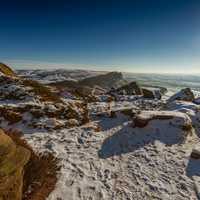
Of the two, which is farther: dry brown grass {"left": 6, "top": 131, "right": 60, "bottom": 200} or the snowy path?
the snowy path

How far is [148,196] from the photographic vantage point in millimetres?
5414

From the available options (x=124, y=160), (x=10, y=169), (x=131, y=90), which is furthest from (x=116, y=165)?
(x=131, y=90)

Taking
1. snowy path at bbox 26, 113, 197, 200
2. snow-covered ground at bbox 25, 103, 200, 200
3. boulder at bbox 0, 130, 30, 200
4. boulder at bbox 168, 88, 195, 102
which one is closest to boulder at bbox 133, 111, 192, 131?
snow-covered ground at bbox 25, 103, 200, 200

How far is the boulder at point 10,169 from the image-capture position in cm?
390

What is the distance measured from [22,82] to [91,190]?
12781 millimetres

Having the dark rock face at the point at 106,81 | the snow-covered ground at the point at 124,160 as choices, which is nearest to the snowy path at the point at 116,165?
the snow-covered ground at the point at 124,160

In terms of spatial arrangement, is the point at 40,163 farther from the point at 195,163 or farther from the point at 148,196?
the point at 195,163

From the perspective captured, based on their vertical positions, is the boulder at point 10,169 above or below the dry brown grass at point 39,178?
above

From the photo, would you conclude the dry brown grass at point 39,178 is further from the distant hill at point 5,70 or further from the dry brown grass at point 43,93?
the distant hill at point 5,70

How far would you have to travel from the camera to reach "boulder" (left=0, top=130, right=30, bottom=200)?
390cm

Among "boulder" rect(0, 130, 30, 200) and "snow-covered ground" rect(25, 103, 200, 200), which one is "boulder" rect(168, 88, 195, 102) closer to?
"snow-covered ground" rect(25, 103, 200, 200)

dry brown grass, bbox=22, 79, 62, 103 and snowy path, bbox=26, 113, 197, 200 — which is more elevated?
dry brown grass, bbox=22, 79, 62, 103

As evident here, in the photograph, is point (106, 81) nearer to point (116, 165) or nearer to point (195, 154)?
point (195, 154)

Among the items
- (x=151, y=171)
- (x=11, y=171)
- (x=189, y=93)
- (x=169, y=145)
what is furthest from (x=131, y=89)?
(x=11, y=171)
